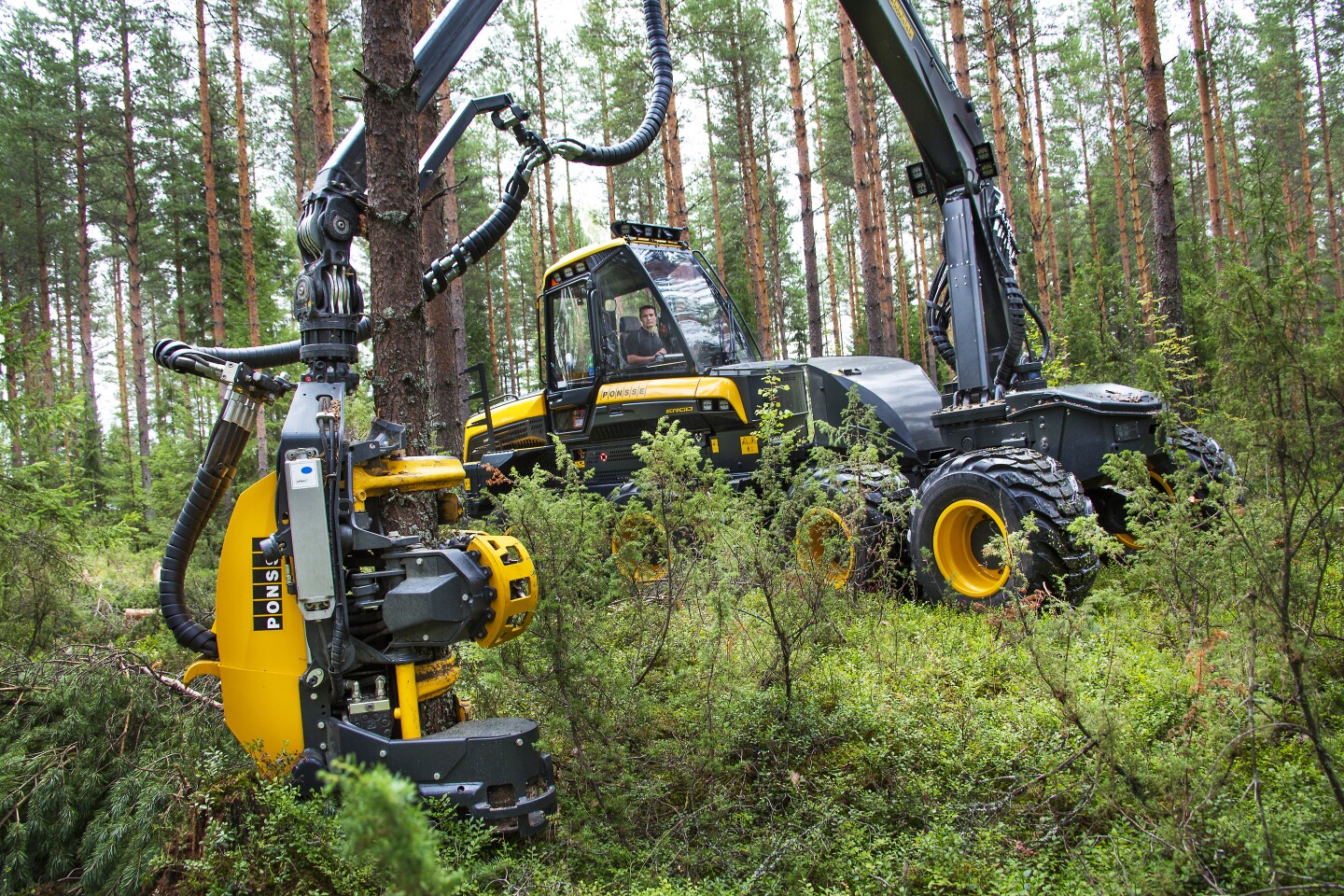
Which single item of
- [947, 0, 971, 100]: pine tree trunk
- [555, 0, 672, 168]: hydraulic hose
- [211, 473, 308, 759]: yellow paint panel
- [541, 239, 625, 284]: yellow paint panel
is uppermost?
[947, 0, 971, 100]: pine tree trunk

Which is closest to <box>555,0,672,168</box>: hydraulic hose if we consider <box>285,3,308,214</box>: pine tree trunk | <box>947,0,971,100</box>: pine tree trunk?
<box>947,0,971,100</box>: pine tree trunk

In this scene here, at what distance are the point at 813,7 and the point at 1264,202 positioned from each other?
79.7 feet

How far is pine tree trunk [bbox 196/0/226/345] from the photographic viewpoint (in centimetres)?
1590

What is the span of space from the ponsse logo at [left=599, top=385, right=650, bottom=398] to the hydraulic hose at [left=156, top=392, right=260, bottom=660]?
4095 millimetres

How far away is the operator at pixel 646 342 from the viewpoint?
7430mm

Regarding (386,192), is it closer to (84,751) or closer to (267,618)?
(267,618)

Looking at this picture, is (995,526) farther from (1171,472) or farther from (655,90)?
(655,90)

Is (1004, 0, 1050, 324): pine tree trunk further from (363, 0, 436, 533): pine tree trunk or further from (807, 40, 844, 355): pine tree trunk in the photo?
(363, 0, 436, 533): pine tree trunk

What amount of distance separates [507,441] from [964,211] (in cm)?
495

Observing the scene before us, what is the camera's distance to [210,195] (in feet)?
54.0

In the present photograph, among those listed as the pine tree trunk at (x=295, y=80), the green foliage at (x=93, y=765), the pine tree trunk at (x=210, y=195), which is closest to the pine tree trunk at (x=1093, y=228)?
the green foliage at (x=93, y=765)

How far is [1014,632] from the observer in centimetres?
418

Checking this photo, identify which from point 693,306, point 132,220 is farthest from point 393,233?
point 132,220

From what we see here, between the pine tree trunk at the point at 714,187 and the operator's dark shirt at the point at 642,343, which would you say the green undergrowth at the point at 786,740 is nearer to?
the operator's dark shirt at the point at 642,343
